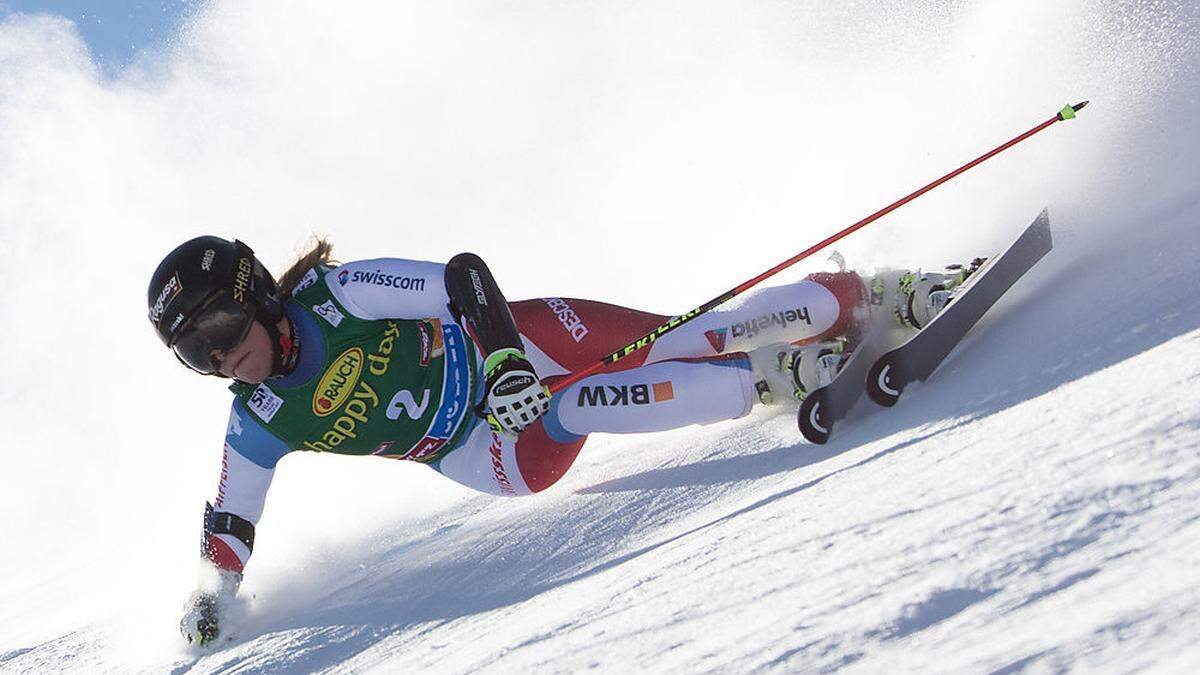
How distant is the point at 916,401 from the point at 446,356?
1.54 m

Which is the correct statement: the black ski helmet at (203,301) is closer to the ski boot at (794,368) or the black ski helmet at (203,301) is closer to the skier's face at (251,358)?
the skier's face at (251,358)

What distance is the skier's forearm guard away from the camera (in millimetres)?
3105

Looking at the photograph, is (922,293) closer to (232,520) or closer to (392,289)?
(392,289)

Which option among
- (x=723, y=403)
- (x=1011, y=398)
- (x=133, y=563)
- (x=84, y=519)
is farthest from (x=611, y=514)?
(x=84, y=519)

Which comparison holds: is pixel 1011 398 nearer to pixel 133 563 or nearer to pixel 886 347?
pixel 886 347

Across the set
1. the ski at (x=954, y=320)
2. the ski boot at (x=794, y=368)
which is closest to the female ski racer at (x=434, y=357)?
the ski boot at (x=794, y=368)

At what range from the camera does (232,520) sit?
11.6ft

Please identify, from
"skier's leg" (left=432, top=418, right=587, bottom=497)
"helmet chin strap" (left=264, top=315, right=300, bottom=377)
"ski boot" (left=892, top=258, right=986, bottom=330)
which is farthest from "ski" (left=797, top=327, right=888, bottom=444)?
"helmet chin strap" (left=264, top=315, right=300, bottom=377)

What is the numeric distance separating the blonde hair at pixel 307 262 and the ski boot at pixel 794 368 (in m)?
1.40

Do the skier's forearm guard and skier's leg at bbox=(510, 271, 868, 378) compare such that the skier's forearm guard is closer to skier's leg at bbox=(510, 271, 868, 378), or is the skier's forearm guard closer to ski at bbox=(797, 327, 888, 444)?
skier's leg at bbox=(510, 271, 868, 378)

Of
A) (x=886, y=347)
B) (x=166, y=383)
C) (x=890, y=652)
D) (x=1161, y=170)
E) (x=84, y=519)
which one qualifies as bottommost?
(x=890, y=652)

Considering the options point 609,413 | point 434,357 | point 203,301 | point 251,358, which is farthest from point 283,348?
point 609,413

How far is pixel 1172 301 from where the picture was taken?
2.44 m

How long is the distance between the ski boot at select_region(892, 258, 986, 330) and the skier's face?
190cm
